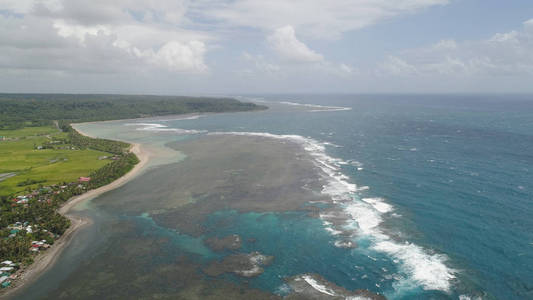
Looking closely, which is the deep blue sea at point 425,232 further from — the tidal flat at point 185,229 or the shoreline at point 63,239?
the shoreline at point 63,239

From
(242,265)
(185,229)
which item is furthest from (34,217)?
(242,265)

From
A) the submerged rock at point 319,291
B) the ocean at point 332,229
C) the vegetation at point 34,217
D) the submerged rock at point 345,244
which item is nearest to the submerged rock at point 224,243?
the ocean at point 332,229

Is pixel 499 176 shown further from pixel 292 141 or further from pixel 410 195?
pixel 292 141

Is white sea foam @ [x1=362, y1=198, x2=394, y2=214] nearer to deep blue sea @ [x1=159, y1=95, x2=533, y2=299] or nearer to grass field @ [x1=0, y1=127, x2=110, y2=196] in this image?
deep blue sea @ [x1=159, y1=95, x2=533, y2=299]

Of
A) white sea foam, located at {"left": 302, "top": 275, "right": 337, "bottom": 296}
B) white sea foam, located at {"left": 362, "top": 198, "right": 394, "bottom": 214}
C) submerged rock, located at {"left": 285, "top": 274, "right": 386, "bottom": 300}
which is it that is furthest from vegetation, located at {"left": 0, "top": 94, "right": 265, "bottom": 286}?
white sea foam, located at {"left": 362, "top": 198, "right": 394, "bottom": 214}

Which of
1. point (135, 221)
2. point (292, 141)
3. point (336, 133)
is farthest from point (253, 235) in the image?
point (336, 133)

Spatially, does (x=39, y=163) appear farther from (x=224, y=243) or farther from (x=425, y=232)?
(x=425, y=232)
